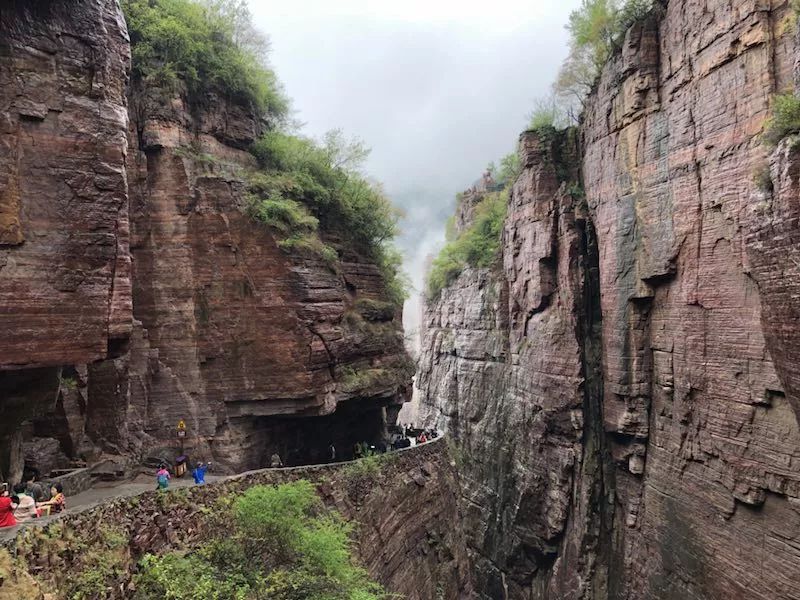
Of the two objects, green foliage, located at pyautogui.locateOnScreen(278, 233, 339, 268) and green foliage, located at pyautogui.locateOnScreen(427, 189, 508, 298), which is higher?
green foliage, located at pyautogui.locateOnScreen(427, 189, 508, 298)

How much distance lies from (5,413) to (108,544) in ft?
15.3

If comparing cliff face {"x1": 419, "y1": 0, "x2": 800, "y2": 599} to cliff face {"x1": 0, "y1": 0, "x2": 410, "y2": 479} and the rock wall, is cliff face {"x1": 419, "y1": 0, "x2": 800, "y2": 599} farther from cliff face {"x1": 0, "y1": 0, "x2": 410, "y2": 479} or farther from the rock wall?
cliff face {"x1": 0, "y1": 0, "x2": 410, "y2": 479}

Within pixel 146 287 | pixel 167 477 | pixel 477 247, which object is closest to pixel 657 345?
pixel 167 477

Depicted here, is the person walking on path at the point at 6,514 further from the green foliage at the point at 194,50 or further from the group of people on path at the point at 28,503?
the green foliage at the point at 194,50

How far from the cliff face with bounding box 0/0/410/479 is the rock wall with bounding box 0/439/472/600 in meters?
2.71

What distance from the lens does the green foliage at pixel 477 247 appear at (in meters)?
34.5

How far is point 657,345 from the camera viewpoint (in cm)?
1905

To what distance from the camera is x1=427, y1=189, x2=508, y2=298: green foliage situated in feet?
113

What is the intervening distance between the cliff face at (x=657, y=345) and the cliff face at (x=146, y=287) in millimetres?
9196

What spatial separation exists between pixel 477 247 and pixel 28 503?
30.2 metres

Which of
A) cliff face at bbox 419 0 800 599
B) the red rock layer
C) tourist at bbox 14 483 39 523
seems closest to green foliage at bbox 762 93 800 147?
cliff face at bbox 419 0 800 599

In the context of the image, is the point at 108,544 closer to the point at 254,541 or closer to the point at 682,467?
the point at 254,541

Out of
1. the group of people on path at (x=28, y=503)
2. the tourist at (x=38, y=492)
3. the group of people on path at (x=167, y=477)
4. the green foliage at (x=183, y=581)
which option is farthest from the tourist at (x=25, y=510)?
the group of people on path at (x=167, y=477)

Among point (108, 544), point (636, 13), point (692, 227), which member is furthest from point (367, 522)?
point (636, 13)
